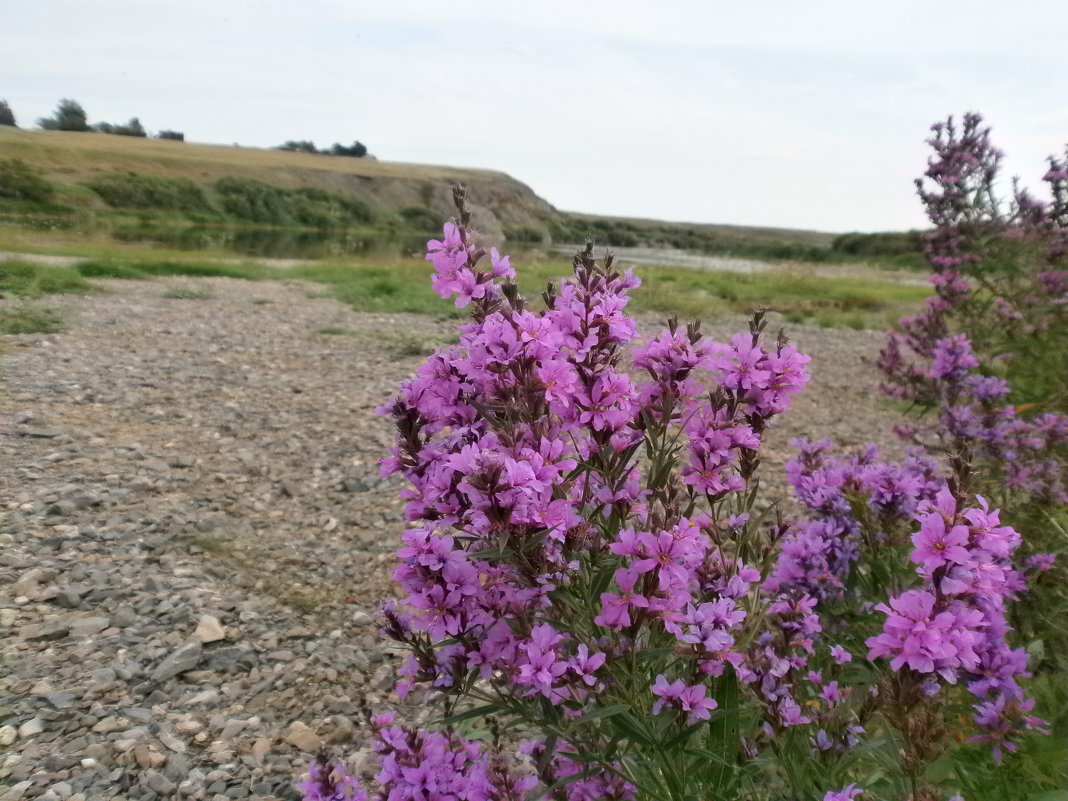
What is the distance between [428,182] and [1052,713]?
94206mm

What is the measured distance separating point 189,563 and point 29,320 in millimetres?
7542

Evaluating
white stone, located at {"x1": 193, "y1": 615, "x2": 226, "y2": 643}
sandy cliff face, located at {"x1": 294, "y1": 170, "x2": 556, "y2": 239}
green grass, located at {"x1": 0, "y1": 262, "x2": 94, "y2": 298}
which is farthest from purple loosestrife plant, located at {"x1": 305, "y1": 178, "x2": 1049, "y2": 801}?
sandy cliff face, located at {"x1": 294, "y1": 170, "x2": 556, "y2": 239}

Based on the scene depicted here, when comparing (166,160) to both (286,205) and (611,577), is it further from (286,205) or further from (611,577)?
(611,577)

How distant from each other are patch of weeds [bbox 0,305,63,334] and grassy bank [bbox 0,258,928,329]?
168 centimetres

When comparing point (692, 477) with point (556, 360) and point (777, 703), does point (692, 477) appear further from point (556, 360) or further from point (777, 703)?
point (777, 703)

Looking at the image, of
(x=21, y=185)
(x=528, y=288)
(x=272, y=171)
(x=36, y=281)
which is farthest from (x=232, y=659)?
(x=272, y=171)

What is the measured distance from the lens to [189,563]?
13.8ft

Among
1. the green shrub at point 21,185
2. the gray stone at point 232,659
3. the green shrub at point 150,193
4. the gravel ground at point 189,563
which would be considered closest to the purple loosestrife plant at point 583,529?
the gravel ground at point 189,563

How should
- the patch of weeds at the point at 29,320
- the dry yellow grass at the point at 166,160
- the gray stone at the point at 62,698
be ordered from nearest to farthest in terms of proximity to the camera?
1. the gray stone at the point at 62,698
2. the patch of weeds at the point at 29,320
3. the dry yellow grass at the point at 166,160

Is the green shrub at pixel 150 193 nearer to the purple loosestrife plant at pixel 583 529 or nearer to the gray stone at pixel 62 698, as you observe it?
the gray stone at pixel 62 698

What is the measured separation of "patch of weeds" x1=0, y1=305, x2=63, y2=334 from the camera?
372 inches

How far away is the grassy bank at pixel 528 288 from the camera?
46.1 ft

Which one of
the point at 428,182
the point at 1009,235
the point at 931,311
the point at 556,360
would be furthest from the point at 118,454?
the point at 428,182

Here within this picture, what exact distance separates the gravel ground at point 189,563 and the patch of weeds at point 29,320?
0.55 m
